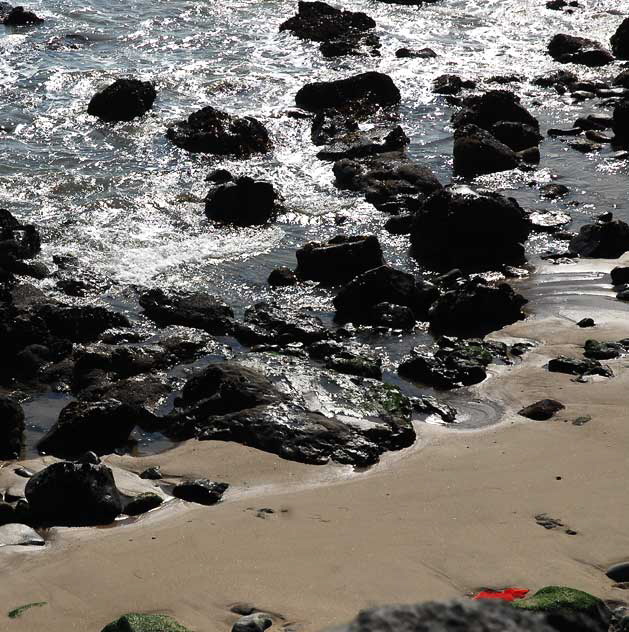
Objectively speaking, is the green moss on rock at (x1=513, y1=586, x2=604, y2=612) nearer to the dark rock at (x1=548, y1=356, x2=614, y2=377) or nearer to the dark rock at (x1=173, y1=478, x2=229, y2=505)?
the dark rock at (x1=173, y1=478, x2=229, y2=505)

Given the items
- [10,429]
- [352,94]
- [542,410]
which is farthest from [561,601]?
[352,94]

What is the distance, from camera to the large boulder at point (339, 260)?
13.9 m

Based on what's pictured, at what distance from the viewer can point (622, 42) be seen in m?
25.8

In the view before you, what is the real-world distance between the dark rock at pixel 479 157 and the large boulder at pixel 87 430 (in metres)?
9.78

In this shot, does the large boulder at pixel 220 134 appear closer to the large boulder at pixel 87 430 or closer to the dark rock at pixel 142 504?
the large boulder at pixel 87 430

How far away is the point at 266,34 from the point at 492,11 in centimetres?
687

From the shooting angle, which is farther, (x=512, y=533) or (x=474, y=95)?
(x=474, y=95)

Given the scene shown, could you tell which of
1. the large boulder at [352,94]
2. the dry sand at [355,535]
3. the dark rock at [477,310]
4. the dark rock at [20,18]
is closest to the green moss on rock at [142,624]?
the dry sand at [355,535]

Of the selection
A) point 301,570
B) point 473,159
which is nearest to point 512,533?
point 301,570

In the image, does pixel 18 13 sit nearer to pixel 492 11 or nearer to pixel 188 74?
pixel 188 74

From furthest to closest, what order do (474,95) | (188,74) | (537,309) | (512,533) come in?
(188,74) < (474,95) < (537,309) < (512,533)

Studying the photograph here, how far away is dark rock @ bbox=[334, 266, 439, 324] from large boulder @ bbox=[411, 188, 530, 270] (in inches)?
67.2

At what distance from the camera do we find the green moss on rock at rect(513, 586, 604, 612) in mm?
5746

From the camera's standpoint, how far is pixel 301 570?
7012mm
